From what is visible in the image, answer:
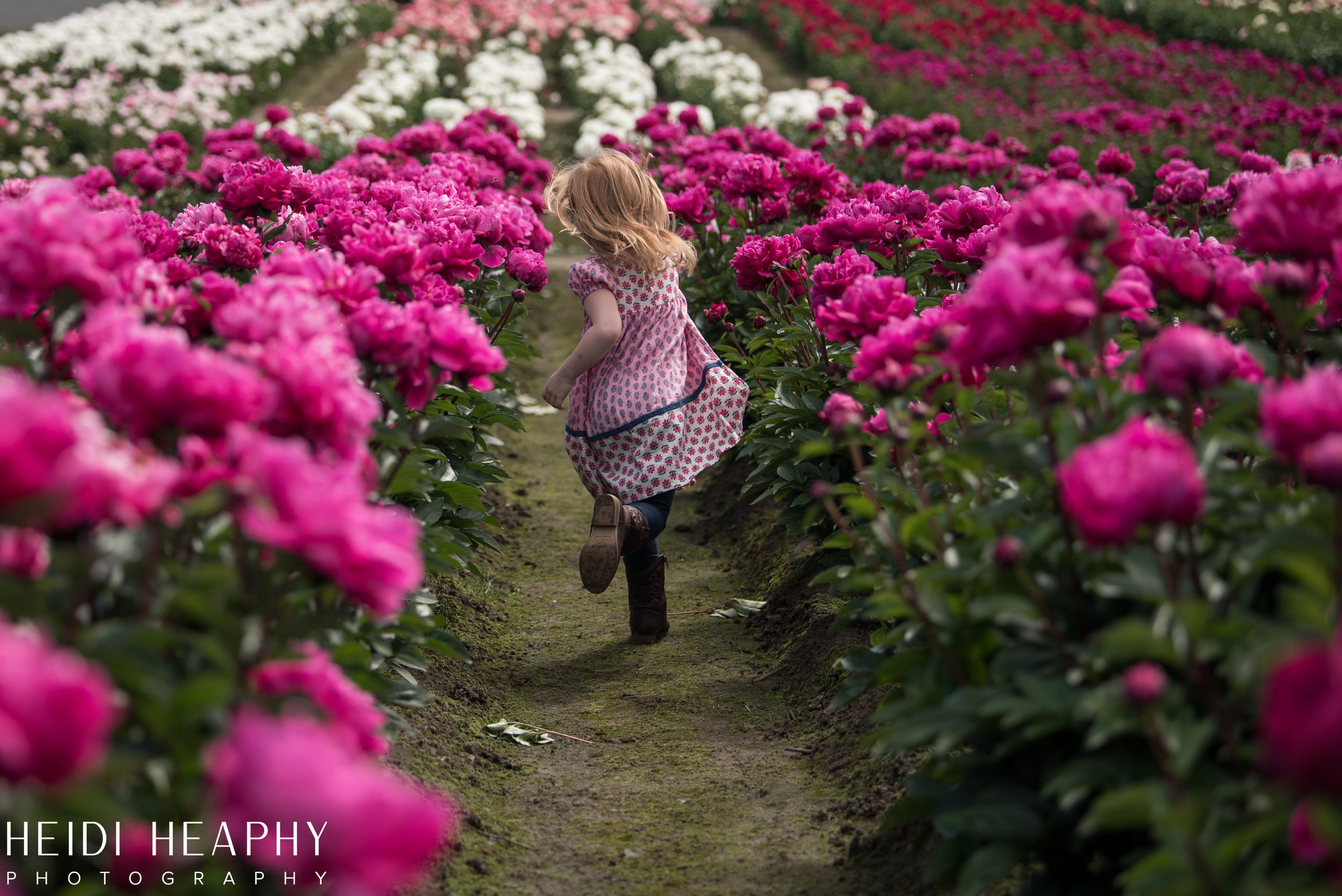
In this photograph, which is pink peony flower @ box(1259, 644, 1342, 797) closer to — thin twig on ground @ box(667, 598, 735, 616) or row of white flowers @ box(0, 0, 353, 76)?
thin twig on ground @ box(667, 598, 735, 616)

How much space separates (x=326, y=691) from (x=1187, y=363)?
1.30m

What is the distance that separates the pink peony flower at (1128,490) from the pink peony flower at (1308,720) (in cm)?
31

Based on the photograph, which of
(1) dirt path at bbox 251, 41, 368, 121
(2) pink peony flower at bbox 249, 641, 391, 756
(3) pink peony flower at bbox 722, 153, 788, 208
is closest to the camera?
(2) pink peony flower at bbox 249, 641, 391, 756

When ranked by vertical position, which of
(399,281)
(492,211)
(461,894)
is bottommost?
(461,894)

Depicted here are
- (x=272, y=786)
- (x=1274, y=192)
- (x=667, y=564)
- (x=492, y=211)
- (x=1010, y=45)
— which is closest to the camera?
(x=272, y=786)

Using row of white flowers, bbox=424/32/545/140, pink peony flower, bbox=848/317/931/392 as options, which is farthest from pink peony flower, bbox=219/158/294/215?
row of white flowers, bbox=424/32/545/140

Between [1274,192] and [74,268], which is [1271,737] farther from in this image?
[74,268]

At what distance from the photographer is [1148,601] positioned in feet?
5.67

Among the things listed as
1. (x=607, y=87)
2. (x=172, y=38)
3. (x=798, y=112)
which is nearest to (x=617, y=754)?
(x=798, y=112)

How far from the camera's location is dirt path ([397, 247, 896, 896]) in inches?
105

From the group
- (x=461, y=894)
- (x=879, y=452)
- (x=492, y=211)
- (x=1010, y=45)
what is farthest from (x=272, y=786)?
(x=1010, y=45)

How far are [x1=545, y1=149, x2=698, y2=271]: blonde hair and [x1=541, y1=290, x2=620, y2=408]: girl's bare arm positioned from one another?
0.18 m

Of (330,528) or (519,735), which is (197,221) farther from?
(330,528)

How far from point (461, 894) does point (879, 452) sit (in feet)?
4.35
